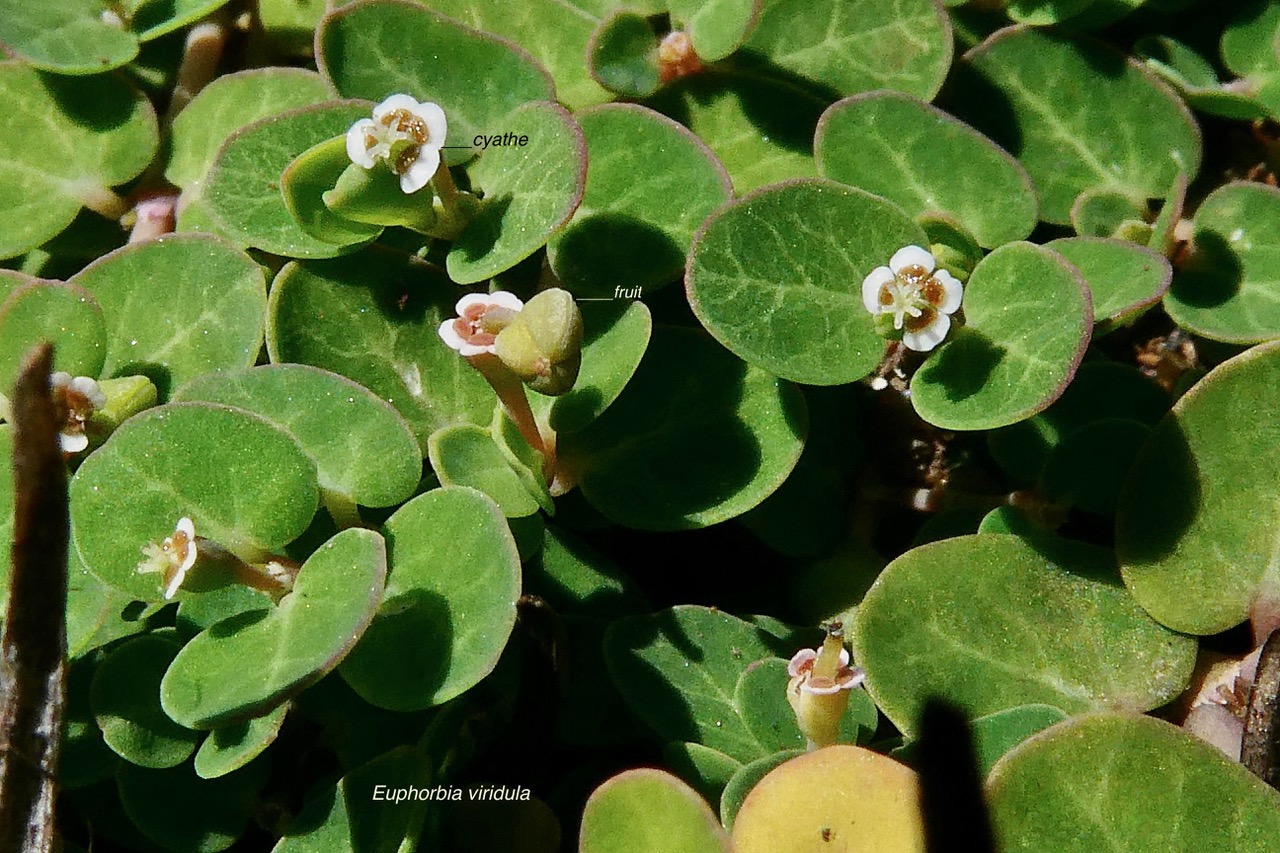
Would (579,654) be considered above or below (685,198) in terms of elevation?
below

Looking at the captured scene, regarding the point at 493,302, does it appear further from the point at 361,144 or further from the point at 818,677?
the point at 818,677

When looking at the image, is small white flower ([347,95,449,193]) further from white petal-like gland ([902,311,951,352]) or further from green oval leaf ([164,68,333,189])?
white petal-like gland ([902,311,951,352])

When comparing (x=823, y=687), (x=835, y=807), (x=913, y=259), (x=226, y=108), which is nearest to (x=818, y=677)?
(x=823, y=687)

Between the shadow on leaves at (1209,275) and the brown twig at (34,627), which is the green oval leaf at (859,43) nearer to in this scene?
the shadow on leaves at (1209,275)

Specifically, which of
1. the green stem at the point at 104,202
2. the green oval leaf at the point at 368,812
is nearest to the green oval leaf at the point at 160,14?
the green stem at the point at 104,202

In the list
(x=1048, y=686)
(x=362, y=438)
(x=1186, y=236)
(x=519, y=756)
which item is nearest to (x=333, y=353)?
(x=362, y=438)

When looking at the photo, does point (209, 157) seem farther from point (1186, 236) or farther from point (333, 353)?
point (1186, 236)
